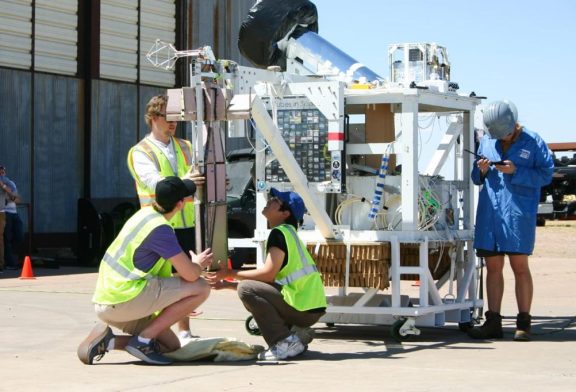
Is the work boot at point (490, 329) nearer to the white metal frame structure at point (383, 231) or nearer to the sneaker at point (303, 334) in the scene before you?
the white metal frame structure at point (383, 231)

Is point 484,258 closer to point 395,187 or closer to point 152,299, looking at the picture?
point 395,187

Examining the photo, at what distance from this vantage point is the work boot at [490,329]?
10.4m

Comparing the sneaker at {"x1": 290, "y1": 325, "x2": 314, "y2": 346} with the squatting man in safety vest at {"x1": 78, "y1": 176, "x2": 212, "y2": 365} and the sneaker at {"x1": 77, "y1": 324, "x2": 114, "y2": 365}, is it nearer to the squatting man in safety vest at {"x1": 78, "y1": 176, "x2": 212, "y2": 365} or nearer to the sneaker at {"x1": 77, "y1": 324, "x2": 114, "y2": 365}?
the squatting man in safety vest at {"x1": 78, "y1": 176, "x2": 212, "y2": 365}

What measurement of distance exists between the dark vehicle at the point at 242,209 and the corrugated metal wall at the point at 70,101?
4.19 metres

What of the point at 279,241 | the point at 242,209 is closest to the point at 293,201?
the point at 279,241

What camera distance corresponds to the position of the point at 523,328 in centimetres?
1029

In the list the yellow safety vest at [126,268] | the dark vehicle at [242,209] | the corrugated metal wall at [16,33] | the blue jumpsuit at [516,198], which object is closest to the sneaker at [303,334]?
the yellow safety vest at [126,268]

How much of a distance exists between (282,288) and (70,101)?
15540mm

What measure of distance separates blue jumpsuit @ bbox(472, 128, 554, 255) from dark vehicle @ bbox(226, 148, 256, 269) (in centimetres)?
951

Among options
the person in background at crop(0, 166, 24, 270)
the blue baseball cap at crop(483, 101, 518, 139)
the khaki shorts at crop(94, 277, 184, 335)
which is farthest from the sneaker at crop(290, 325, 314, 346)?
the person in background at crop(0, 166, 24, 270)

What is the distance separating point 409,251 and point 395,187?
56cm

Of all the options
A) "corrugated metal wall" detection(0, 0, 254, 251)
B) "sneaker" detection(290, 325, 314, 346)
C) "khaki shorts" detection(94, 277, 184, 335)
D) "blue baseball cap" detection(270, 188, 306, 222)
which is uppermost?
"corrugated metal wall" detection(0, 0, 254, 251)

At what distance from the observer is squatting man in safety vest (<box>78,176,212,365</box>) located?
27.9 ft

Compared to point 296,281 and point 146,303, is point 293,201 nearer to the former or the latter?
point 296,281
